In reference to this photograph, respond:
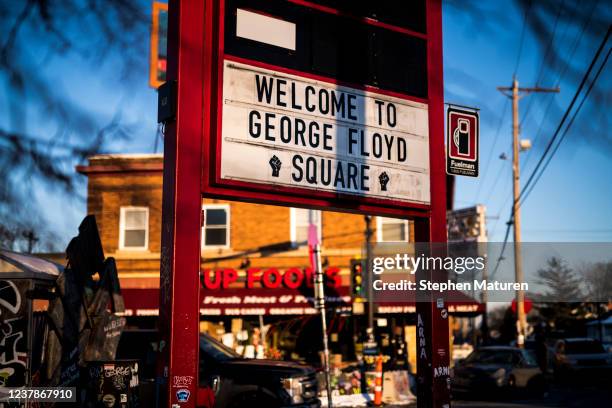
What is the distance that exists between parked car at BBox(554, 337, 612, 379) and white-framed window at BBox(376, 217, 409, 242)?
7412 millimetres

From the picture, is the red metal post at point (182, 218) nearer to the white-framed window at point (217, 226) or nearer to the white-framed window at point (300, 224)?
the white-framed window at point (300, 224)

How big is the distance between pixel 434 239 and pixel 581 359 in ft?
65.8

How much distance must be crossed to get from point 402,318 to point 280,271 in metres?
4.80

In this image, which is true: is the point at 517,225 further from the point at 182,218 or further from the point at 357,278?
the point at 182,218

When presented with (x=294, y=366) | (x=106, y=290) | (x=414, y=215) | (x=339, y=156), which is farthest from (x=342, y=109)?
(x=294, y=366)

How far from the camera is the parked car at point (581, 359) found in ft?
87.1

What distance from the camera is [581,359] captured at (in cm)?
2686

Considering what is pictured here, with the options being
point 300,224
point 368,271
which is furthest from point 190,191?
point 300,224

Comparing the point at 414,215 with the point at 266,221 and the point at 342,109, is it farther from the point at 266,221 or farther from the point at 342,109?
the point at 266,221

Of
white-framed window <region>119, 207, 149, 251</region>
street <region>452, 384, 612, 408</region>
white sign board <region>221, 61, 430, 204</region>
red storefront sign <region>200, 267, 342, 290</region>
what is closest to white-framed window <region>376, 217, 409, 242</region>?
red storefront sign <region>200, 267, 342, 290</region>

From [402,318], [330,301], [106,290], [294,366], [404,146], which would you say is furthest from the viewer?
[402,318]

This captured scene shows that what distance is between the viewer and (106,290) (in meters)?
10.6

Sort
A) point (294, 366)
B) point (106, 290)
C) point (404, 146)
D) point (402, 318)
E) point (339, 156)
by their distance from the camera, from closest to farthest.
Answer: point (339, 156) < point (404, 146) < point (106, 290) < point (294, 366) < point (402, 318)

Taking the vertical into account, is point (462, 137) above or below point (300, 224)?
below
